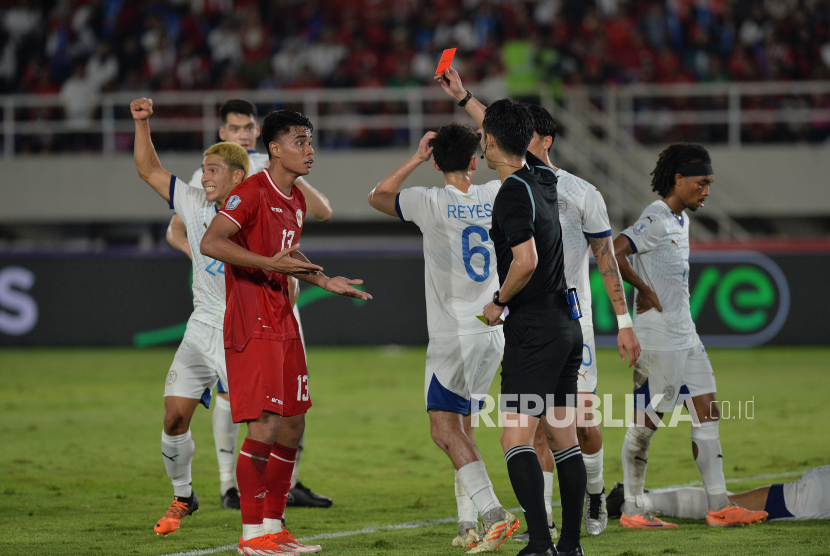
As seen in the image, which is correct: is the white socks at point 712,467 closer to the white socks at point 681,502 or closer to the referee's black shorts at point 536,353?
the white socks at point 681,502

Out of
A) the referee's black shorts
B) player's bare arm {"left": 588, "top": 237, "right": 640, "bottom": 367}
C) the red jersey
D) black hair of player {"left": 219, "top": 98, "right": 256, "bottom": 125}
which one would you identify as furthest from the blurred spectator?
the referee's black shorts

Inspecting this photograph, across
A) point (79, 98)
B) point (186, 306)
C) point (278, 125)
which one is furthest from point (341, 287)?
point (79, 98)

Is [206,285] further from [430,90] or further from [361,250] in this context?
[430,90]

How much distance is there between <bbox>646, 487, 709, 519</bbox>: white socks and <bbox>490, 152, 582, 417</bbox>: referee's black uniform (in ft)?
5.39

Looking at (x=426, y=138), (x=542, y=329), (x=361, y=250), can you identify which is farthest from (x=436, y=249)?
(x=361, y=250)

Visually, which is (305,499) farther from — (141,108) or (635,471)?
(141,108)

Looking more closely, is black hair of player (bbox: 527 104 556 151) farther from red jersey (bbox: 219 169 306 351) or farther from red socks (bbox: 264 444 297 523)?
red socks (bbox: 264 444 297 523)

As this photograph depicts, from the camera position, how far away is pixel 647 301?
5.96m

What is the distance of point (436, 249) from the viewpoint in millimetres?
5422

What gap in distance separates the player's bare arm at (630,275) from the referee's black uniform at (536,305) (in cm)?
117

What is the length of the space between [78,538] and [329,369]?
27.1 feet

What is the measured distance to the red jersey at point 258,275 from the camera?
4992 mm

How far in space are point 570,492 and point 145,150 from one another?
10.2 ft

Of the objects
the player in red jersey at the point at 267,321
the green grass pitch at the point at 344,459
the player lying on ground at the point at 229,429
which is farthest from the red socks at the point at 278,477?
the player lying on ground at the point at 229,429
